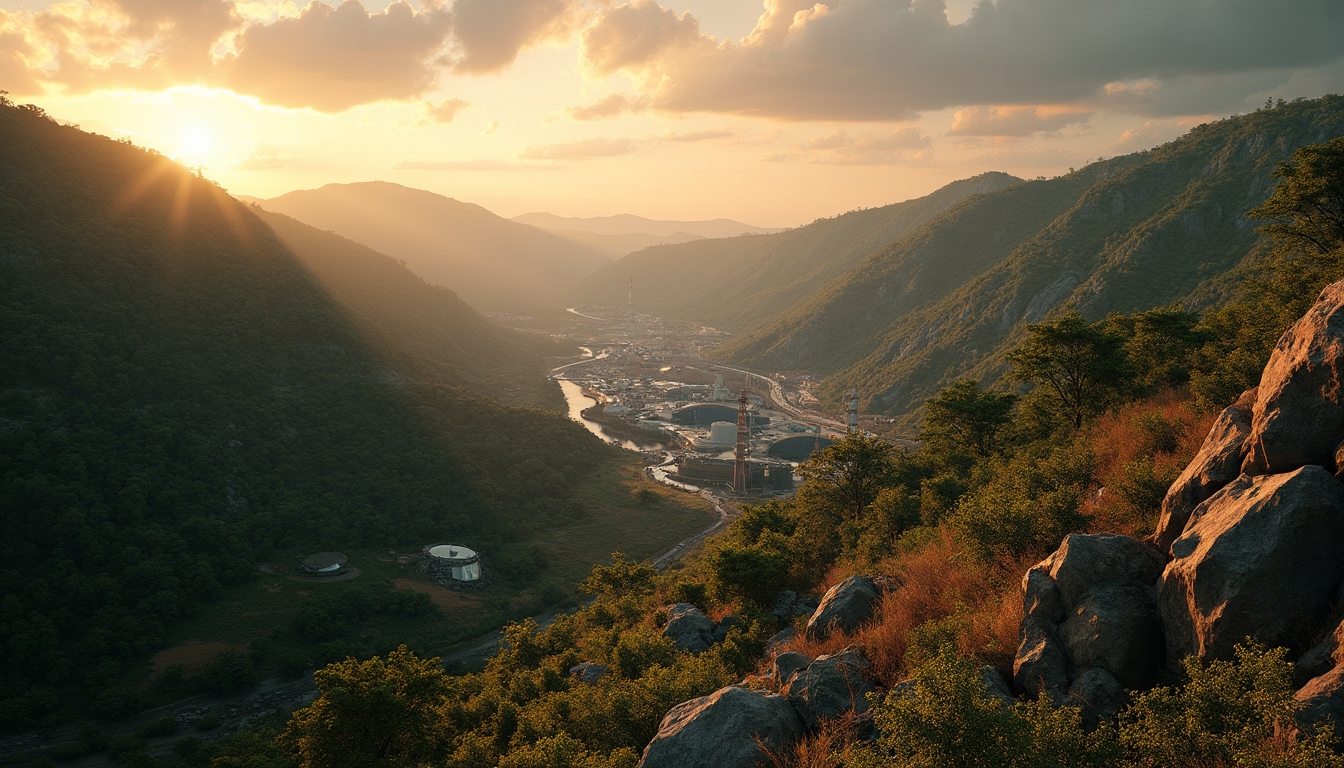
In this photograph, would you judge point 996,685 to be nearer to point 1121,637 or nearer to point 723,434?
point 1121,637

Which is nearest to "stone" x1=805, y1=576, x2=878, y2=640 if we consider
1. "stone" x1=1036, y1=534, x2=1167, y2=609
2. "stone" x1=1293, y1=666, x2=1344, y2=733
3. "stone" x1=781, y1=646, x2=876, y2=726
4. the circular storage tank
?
"stone" x1=781, y1=646, x2=876, y2=726

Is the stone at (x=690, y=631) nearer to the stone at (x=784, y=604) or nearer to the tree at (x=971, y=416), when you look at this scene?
the stone at (x=784, y=604)

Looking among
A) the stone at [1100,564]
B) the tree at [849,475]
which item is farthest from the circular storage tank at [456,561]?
the stone at [1100,564]

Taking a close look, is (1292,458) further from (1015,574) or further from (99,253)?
(99,253)

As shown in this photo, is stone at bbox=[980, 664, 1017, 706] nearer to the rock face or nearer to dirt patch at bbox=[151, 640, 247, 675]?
the rock face

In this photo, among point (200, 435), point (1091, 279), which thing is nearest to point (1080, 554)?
point (200, 435)
